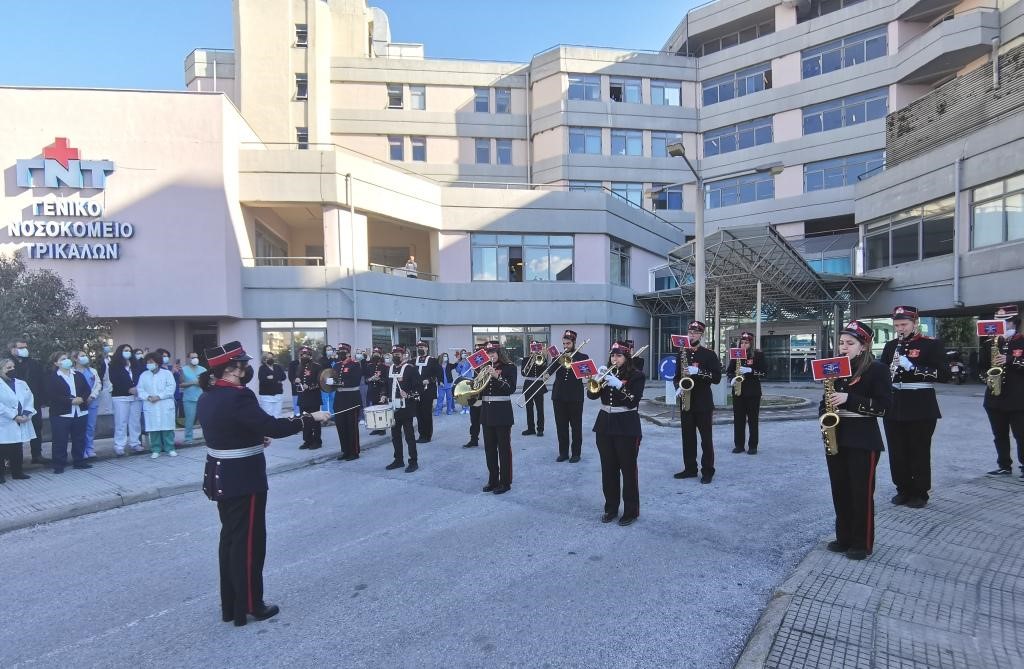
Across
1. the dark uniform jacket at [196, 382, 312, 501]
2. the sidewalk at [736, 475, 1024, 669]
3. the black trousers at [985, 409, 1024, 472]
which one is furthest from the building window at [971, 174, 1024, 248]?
the dark uniform jacket at [196, 382, 312, 501]

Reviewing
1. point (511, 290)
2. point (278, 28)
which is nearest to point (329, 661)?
point (511, 290)

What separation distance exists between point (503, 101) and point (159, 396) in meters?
32.4

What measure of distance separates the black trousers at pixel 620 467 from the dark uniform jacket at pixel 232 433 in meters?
3.29

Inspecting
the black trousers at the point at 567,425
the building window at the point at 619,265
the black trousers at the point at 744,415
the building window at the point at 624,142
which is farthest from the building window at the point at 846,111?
the black trousers at the point at 567,425

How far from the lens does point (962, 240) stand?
64.1ft

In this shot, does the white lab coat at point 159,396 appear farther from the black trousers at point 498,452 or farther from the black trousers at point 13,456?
the black trousers at point 498,452

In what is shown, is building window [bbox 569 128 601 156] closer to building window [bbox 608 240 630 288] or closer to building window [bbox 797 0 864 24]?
building window [bbox 608 240 630 288]

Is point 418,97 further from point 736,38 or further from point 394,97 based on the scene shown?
point 736,38

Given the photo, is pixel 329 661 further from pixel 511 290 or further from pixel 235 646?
pixel 511 290

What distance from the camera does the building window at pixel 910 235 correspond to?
20500 mm

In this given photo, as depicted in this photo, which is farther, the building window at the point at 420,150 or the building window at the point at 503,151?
the building window at the point at 503,151

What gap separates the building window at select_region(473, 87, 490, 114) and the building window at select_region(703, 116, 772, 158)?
15241mm

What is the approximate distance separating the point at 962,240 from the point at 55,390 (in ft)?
87.6

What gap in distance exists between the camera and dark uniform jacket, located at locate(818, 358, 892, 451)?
4.62 metres
